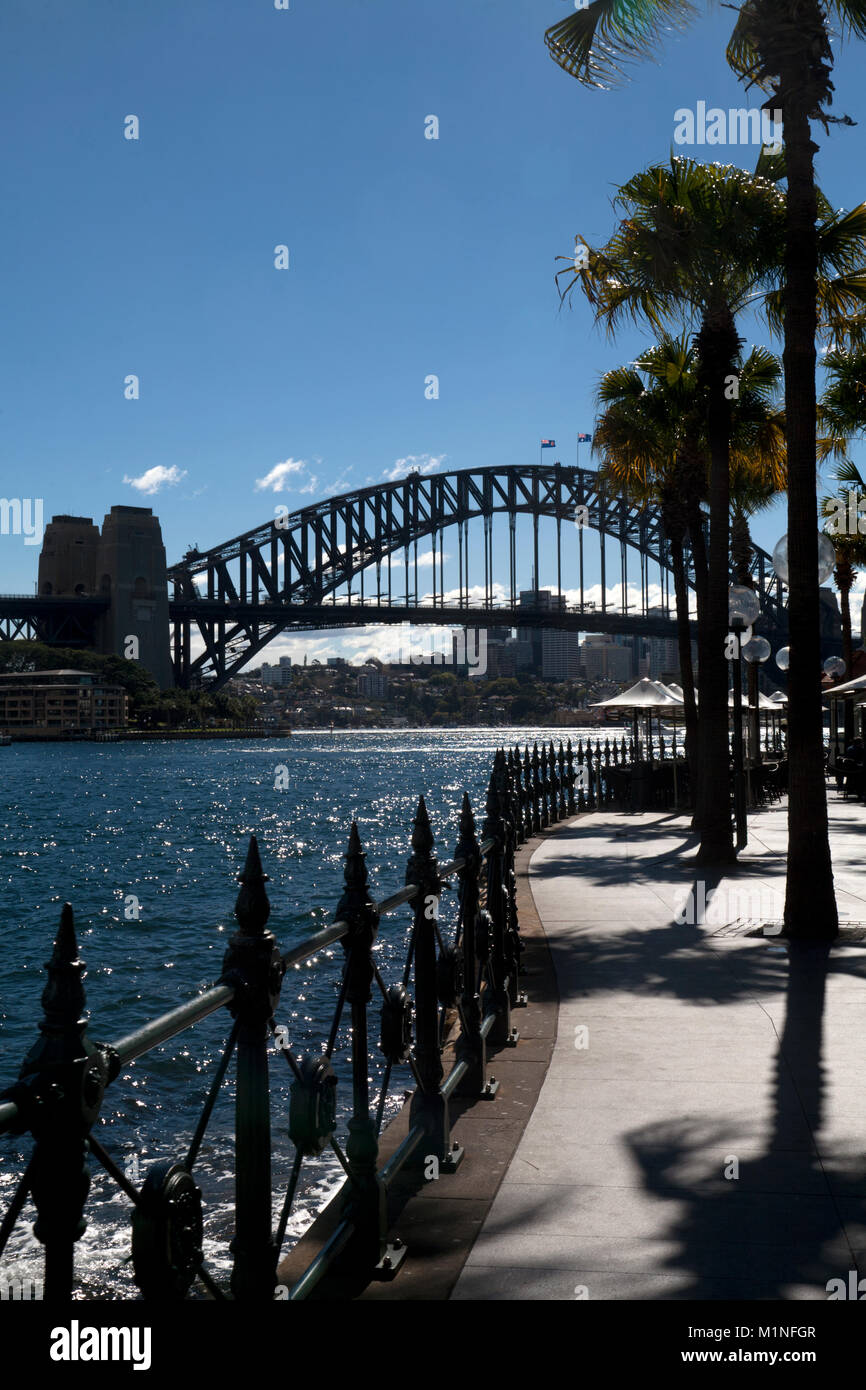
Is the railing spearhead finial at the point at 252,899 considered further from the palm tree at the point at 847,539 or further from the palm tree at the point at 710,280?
the palm tree at the point at 847,539

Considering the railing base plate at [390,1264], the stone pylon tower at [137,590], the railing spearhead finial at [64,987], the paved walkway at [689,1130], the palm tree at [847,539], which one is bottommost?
the paved walkway at [689,1130]

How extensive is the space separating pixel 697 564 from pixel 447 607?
7579 centimetres

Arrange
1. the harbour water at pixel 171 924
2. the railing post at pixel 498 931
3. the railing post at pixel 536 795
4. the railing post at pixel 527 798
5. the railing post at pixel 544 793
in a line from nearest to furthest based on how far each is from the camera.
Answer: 1. the railing post at pixel 498 931
2. the harbour water at pixel 171 924
3. the railing post at pixel 527 798
4. the railing post at pixel 536 795
5. the railing post at pixel 544 793

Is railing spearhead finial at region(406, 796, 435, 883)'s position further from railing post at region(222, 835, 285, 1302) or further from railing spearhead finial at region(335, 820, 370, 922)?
railing post at region(222, 835, 285, 1302)

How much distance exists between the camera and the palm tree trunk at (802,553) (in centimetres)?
924

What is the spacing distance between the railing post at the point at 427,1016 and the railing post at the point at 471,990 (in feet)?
2.05

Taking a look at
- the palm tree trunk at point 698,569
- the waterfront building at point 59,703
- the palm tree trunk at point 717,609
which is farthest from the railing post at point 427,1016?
the waterfront building at point 59,703

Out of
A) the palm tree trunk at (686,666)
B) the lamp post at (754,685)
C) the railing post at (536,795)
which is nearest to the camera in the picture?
the railing post at (536,795)

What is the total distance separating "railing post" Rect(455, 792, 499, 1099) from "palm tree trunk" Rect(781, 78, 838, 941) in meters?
4.57

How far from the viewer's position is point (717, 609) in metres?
14.6

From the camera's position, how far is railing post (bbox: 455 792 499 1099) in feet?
17.0

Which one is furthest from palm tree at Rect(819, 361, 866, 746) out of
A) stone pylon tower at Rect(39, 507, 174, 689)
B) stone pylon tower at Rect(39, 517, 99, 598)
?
stone pylon tower at Rect(39, 517, 99, 598)
